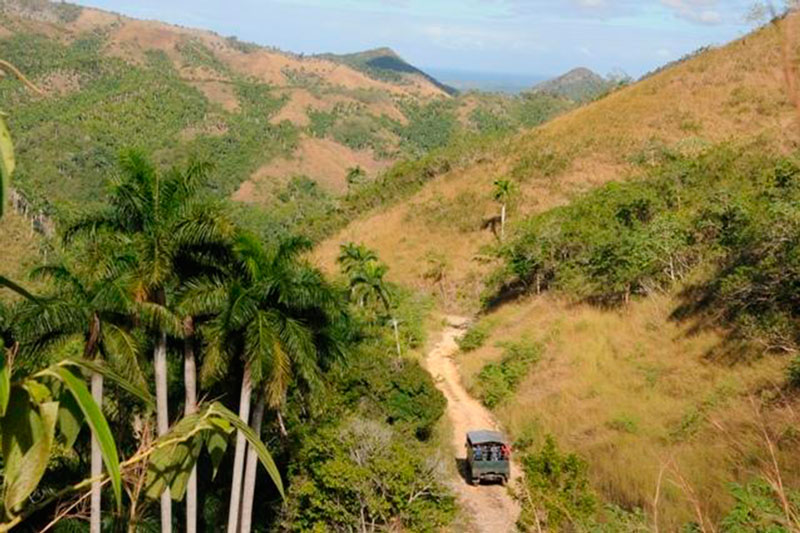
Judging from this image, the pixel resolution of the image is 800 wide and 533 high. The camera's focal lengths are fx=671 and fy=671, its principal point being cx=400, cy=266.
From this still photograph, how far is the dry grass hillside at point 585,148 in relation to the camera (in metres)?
45.4

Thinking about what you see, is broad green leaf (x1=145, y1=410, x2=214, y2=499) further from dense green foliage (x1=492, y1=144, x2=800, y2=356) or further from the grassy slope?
dense green foliage (x1=492, y1=144, x2=800, y2=356)


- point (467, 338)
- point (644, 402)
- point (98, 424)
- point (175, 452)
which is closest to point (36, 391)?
point (98, 424)

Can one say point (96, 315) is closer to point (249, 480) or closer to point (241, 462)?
point (241, 462)

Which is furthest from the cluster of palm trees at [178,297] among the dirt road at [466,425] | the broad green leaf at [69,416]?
the broad green leaf at [69,416]

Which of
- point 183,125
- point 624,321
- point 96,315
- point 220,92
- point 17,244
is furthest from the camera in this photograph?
point 220,92

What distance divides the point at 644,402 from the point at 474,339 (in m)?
12.0

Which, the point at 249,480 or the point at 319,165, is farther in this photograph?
the point at 319,165

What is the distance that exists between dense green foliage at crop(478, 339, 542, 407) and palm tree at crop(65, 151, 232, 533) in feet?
49.0

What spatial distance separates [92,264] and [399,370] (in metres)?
Answer: 11.9

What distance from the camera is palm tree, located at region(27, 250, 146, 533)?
10211 millimetres

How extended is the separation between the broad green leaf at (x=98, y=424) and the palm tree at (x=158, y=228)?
401 inches

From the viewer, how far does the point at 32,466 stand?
3.53ft

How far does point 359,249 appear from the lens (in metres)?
32.6

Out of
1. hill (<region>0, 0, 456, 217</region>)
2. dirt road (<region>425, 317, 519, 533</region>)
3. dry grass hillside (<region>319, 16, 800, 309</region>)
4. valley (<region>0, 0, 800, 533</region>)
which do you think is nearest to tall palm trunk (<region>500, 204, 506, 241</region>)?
valley (<region>0, 0, 800, 533</region>)
